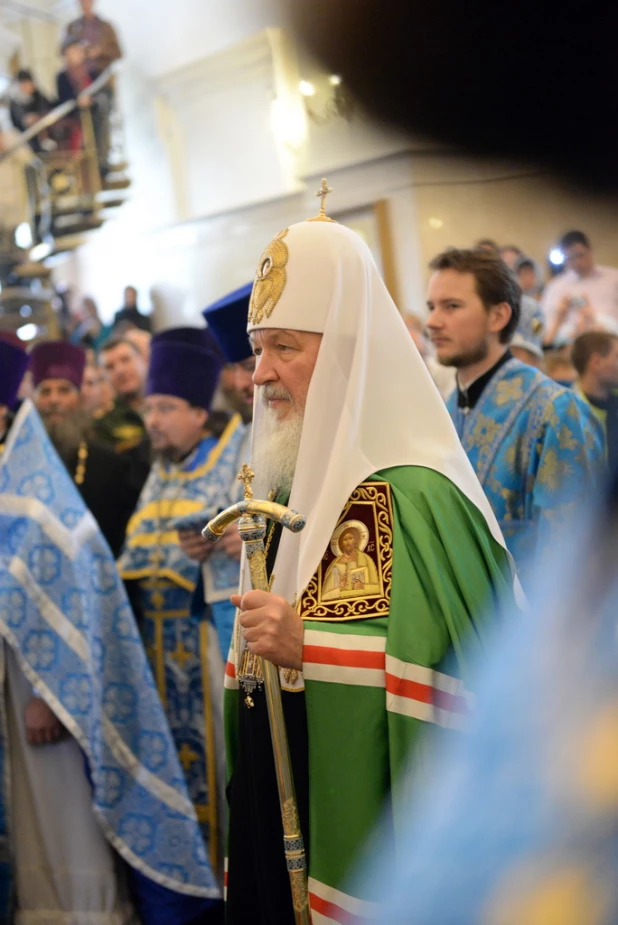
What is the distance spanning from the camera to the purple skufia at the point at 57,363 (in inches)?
236

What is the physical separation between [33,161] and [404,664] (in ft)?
38.7

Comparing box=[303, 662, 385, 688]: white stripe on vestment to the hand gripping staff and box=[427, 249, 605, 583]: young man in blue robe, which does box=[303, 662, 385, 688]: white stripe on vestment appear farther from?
box=[427, 249, 605, 583]: young man in blue robe

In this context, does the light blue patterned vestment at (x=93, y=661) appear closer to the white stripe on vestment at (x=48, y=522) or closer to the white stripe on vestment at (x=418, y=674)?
the white stripe on vestment at (x=48, y=522)

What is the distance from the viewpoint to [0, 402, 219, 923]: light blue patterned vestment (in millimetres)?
3717

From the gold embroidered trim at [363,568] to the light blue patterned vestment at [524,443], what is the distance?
1006 millimetres

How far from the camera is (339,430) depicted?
211 centimetres

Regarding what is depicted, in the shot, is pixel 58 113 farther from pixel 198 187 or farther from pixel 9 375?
pixel 9 375

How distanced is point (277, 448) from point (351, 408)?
0.27m

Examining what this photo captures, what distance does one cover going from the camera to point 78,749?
386 centimetres

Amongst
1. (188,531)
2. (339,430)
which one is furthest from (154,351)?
(339,430)

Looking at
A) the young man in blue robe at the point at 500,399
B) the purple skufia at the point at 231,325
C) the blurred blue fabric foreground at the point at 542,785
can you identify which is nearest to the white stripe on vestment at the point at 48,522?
the purple skufia at the point at 231,325

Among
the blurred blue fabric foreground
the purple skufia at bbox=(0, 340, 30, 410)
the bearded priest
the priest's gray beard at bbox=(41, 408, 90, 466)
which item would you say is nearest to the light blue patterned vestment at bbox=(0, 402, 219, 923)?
the purple skufia at bbox=(0, 340, 30, 410)

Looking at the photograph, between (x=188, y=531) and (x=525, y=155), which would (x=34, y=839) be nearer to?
(x=188, y=531)

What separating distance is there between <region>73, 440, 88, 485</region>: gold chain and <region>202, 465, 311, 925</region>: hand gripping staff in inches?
124
